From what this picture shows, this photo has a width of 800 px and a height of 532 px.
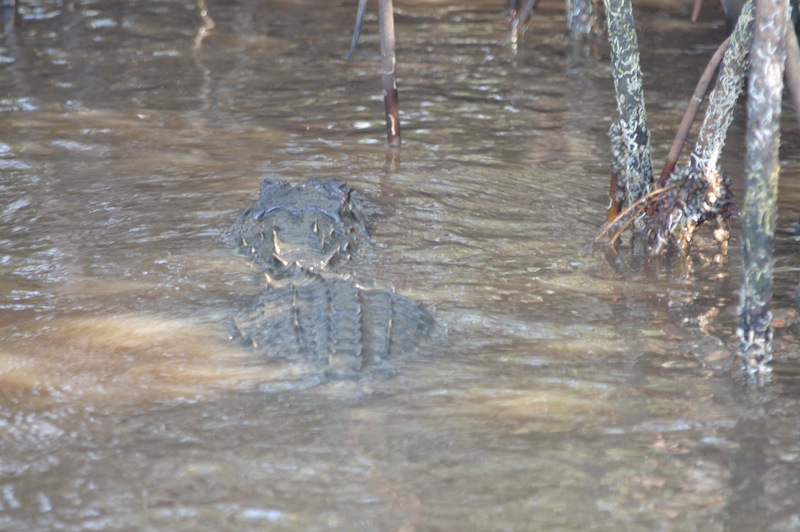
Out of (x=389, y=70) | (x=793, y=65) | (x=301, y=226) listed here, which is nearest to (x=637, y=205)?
(x=793, y=65)

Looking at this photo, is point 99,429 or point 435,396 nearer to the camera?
point 99,429

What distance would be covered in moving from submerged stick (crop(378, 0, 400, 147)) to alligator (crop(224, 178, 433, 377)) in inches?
39.9

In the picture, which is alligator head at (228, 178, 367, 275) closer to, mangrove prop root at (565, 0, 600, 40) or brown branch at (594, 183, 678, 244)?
brown branch at (594, 183, 678, 244)

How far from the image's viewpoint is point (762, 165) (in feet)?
12.5

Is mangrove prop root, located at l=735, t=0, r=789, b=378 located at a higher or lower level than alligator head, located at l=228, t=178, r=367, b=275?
higher

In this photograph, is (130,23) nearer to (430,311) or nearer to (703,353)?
(430,311)

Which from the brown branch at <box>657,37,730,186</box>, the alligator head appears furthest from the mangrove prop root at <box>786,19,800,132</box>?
the alligator head

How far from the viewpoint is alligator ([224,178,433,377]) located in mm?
4297

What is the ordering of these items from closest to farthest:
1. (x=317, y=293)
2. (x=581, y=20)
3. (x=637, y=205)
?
1. (x=317, y=293)
2. (x=637, y=205)
3. (x=581, y=20)

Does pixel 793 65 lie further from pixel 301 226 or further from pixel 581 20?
pixel 581 20

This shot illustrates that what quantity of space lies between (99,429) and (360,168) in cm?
386

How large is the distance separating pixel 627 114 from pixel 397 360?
2196 mm

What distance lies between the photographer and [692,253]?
5.61 meters

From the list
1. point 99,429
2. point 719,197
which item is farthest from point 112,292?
point 719,197
